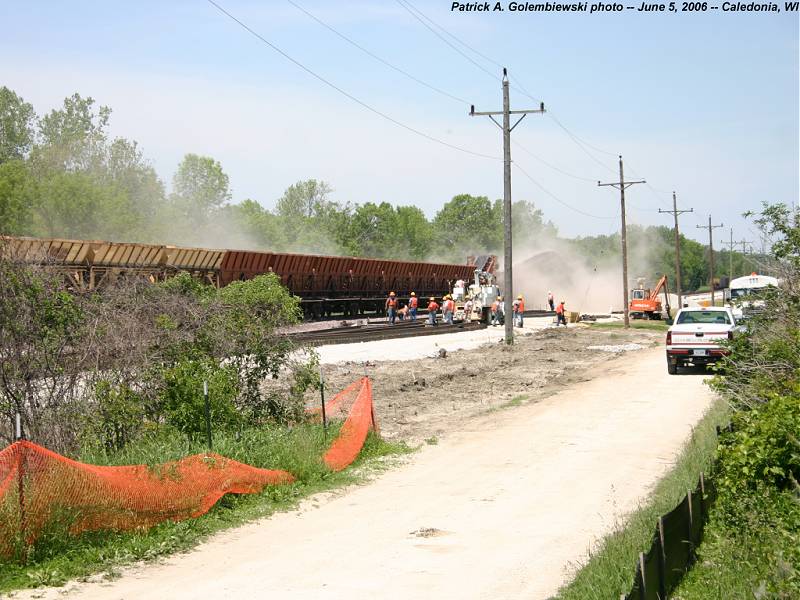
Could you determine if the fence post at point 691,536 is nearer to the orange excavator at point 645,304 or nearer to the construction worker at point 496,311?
the construction worker at point 496,311

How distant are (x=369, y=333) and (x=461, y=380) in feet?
49.3

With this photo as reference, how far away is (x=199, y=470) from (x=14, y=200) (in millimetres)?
56931

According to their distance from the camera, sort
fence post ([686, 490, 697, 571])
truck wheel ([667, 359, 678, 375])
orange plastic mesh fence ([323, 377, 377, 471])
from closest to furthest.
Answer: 1. fence post ([686, 490, 697, 571])
2. orange plastic mesh fence ([323, 377, 377, 471])
3. truck wheel ([667, 359, 678, 375])

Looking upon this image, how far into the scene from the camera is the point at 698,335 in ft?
80.3

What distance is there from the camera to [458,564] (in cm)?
898

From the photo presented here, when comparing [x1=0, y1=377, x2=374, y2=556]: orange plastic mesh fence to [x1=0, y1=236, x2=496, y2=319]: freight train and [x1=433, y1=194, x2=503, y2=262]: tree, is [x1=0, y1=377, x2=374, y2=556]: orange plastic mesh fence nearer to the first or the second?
[x1=0, y1=236, x2=496, y2=319]: freight train

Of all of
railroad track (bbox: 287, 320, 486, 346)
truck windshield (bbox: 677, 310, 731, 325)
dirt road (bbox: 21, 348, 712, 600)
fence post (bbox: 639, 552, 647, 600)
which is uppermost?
truck windshield (bbox: 677, 310, 731, 325)

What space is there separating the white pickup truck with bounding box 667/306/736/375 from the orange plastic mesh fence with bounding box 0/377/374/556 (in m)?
15.4

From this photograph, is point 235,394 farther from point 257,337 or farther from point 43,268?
point 43,268

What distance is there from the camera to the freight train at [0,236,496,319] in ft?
105

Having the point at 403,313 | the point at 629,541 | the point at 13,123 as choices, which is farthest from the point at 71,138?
the point at 629,541

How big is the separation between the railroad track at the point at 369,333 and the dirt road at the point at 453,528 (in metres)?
17.2

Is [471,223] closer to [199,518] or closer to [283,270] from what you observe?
[283,270]

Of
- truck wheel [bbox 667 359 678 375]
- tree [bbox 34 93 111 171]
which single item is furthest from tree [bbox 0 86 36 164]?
truck wheel [bbox 667 359 678 375]
